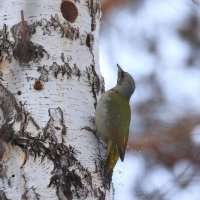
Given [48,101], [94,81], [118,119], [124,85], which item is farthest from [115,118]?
[48,101]

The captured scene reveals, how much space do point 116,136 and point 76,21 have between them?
2.19 feet

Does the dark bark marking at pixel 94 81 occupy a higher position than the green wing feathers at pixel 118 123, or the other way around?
the dark bark marking at pixel 94 81

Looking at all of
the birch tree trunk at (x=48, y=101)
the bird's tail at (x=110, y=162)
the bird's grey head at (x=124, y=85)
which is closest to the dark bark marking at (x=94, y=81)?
the birch tree trunk at (x=48, y=101)

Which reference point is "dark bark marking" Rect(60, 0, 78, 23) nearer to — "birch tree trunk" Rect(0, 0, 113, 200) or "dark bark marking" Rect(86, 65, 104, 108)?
"birch tree trunk" Rect(0, 0, 113, 200)

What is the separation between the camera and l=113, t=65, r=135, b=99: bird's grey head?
12.0 feet

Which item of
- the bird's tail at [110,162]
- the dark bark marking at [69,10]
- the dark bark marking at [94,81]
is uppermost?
the dark bark marking at [69,10]

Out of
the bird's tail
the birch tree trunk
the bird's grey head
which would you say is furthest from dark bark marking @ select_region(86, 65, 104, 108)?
the bird's grey head

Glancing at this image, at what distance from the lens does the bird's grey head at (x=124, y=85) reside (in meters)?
3.65

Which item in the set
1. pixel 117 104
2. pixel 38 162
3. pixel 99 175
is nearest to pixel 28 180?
pixel 38 162

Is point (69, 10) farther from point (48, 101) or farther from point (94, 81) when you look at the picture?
point (48, 101)

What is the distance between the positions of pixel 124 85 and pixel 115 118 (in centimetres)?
35

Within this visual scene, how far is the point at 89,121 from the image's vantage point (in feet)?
9.04

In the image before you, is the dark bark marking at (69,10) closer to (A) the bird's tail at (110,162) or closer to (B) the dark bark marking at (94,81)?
(B) the dark bark marking at (94,81)

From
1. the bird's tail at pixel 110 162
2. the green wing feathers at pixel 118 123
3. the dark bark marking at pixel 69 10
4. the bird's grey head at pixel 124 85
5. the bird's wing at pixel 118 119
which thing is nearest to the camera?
the bird's tail at pixel 110 162
